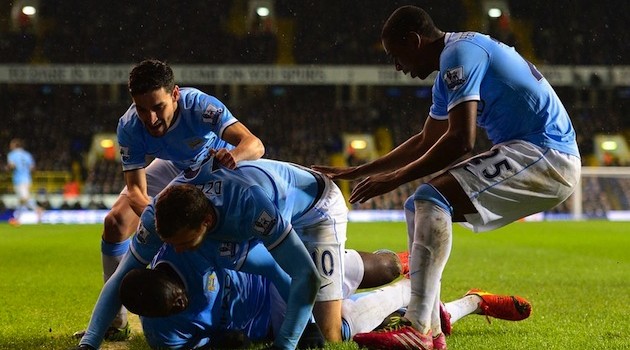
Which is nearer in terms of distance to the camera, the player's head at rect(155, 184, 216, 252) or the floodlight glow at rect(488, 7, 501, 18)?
the player's head at rect(155, 184, 216, 252)

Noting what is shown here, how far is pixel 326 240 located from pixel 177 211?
1.14 meters

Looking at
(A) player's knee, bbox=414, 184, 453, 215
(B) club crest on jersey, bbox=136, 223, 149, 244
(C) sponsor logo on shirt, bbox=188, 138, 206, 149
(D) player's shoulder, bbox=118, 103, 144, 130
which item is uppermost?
(D) player's shoulder, bbox=118, 103, 144, 130

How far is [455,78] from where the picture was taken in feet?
12.6

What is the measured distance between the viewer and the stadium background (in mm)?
31172

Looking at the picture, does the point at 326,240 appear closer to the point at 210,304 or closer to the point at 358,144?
the point at 210,304

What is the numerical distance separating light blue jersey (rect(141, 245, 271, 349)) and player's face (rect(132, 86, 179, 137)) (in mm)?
1000

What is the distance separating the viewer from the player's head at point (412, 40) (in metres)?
4.00

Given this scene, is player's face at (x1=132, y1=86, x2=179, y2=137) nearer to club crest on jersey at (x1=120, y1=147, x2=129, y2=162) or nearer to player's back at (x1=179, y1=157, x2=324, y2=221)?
club crest on jersey at (x1=120, y1=147, x2=129, y2=162)

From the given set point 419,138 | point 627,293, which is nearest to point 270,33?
point 627,293

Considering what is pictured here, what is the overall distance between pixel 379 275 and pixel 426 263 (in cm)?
117

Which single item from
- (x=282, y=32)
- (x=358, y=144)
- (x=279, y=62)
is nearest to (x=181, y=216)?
(x=358, y=144)

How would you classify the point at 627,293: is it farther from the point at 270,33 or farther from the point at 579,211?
the point at 270,33

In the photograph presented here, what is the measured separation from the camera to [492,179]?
156 inches

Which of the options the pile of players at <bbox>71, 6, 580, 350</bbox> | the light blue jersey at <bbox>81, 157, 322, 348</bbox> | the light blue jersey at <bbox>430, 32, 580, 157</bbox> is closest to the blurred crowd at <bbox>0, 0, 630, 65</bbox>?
the pile of players at <bbox>71, 6, 580, 350</bbox>
